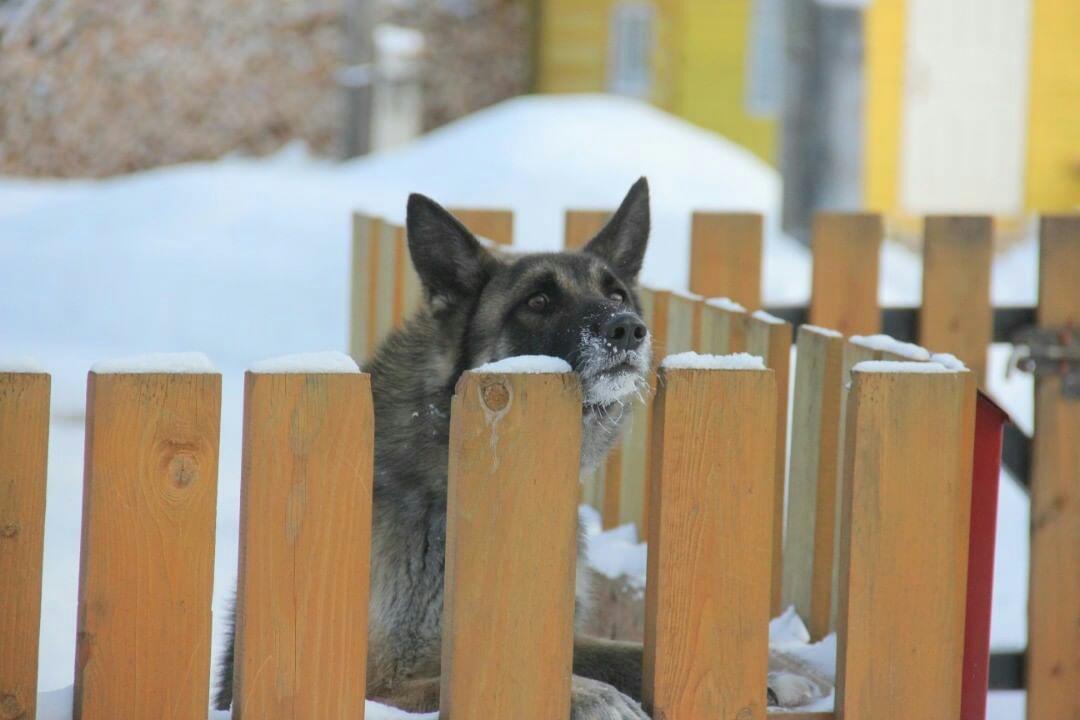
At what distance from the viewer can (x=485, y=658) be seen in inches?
73.2

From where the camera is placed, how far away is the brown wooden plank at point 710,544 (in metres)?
1.92

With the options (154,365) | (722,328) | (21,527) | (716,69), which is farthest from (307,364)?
(716,69)

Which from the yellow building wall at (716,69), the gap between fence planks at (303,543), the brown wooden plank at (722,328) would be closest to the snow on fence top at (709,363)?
the gap between fence planks at (303,543)

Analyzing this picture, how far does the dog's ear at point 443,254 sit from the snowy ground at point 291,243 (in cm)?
155

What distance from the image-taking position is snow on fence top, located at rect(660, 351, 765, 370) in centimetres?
191

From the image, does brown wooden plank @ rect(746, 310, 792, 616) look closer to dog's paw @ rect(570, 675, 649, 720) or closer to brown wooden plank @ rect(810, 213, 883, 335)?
dog's paw @ rect(570, 675, 649, 720)

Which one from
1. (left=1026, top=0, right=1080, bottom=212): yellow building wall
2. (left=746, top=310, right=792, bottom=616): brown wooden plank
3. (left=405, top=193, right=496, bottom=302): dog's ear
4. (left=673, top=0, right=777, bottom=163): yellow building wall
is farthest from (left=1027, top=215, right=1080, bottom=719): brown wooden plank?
(left=673, top=0, right=777, bottom=163): yellow building wall

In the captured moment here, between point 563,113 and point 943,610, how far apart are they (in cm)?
836

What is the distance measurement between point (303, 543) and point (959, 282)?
108 inches

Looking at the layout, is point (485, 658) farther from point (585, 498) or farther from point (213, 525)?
point (585, 498)

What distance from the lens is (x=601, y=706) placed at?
1983mm

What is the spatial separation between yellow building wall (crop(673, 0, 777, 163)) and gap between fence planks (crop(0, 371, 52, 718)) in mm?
18538

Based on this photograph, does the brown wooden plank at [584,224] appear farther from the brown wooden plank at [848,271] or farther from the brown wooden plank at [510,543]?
the brown wooden plank at [510,543]

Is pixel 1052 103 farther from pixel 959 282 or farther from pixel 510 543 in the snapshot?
pixel 510 543
